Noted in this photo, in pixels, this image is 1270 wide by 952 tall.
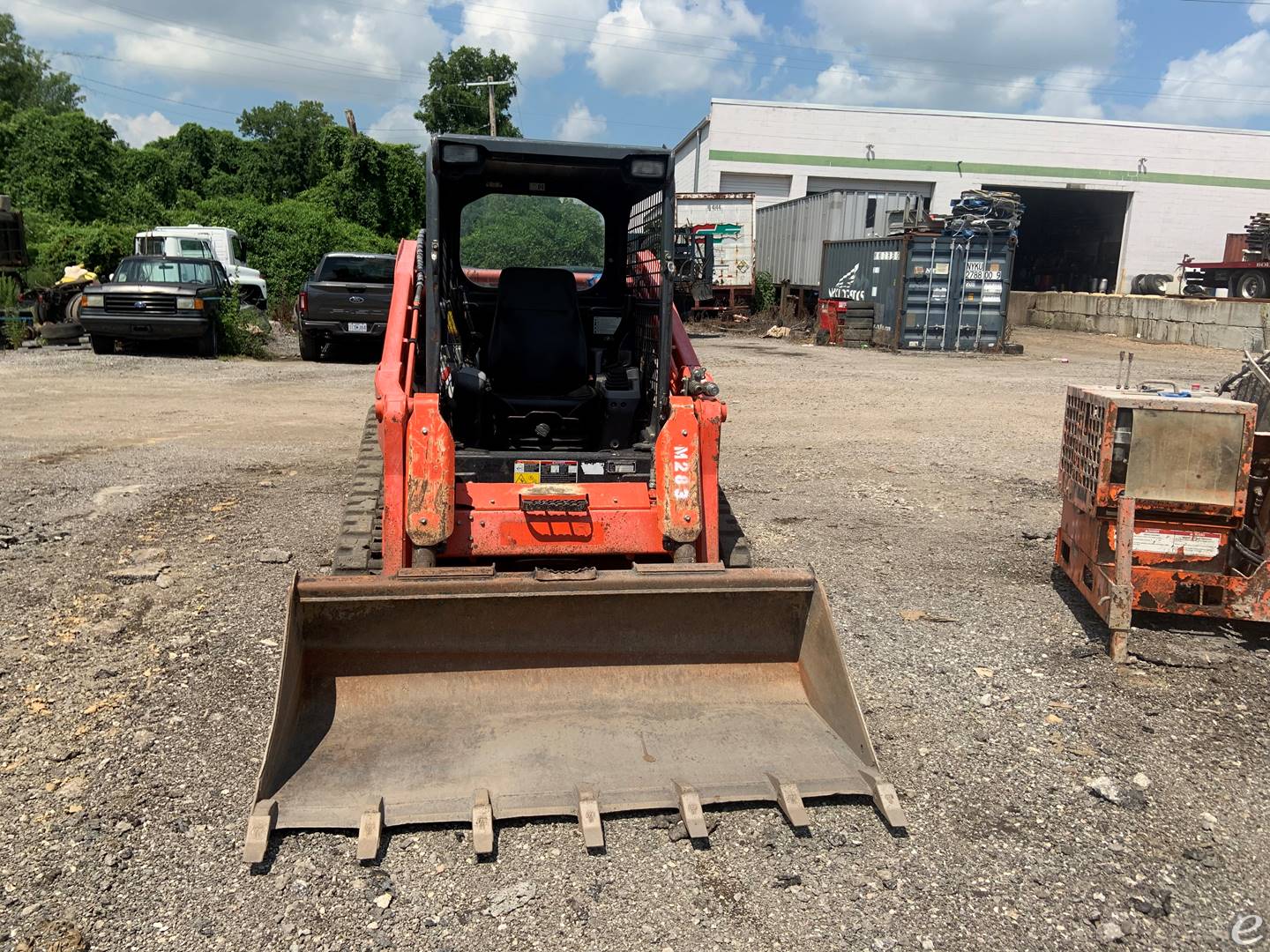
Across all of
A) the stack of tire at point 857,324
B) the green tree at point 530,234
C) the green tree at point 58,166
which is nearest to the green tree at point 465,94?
the green tree at point 58,166

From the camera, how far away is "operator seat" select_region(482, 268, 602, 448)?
18.1 ft

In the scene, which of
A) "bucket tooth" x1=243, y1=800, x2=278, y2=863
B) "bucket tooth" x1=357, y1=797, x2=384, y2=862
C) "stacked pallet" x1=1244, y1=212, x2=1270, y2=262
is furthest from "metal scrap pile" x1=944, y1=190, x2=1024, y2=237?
"bucket tooth" x1=243, y1=800, x2=278, y2=863

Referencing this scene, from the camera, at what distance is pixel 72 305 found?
19.0 meters

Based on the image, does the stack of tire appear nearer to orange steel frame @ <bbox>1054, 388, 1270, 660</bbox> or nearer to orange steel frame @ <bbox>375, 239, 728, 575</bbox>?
orange steel frame @ <bbox>1054, 388, 1270, 660</bbox>

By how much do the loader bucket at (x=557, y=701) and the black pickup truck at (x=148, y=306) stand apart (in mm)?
14467

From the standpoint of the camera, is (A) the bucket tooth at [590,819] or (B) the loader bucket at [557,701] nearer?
(A) the bucket tooth at [590,819]

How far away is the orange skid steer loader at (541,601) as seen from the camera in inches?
137

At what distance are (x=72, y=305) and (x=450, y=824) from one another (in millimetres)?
19196

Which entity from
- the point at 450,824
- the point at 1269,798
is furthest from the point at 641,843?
the point at 1269,798

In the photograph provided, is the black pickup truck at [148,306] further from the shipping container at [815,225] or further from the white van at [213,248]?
the shipping container at [815,225]

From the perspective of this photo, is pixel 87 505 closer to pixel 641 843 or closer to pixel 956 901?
pixel 641 843

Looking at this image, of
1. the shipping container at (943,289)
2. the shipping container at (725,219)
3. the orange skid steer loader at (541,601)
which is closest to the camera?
the orange skid steer loader at (541,601)

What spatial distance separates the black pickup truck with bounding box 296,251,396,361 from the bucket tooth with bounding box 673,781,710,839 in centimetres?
1385

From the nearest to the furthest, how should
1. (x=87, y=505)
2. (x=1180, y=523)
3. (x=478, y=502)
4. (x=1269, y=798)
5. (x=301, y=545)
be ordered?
1. (x=1269, y=798)
2. (x=478, y=502)
3. (x=1180, y=523)
4. (x=301, y=545)
5. (x=87, y=505)
